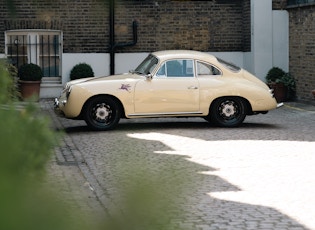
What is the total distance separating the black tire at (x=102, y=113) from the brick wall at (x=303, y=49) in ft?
25.2

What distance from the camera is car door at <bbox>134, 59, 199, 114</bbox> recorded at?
16.2 meters

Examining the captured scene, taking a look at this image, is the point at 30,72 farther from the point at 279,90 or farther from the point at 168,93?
the point at 168,93

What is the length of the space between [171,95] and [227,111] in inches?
47.0

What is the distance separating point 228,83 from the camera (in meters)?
16.5

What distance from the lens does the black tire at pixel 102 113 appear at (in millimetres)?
16047

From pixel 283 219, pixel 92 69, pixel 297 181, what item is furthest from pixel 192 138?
pixel 92 69

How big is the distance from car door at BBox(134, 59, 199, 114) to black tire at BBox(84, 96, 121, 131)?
1.46ft

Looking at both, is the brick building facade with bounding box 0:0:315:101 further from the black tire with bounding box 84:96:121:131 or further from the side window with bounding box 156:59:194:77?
the black tire with bounding box 84:96:121:131

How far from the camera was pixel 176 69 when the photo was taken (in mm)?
16547

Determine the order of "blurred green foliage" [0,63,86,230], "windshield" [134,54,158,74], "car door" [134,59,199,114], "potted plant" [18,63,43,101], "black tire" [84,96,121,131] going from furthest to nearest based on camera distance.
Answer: "potted plant" [18,63,43,101] → "windshield" [134,54,158,74] → "car door" [134,59,199,114] → "black tire" [84,96,121,131] → "blurred green foliage" [0,63,86,230]

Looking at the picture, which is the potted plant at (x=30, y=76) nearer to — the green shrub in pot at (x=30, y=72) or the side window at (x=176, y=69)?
the green shrub in pot at (x=30, y=72)

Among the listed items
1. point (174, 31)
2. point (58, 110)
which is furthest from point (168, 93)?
point (174, 31)

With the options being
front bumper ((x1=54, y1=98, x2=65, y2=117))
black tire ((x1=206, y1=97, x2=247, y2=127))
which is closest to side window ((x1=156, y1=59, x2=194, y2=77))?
black tire ((x1=206, y1=97, x2=247, y2=127))

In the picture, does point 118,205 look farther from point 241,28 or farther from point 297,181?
point 241,28
